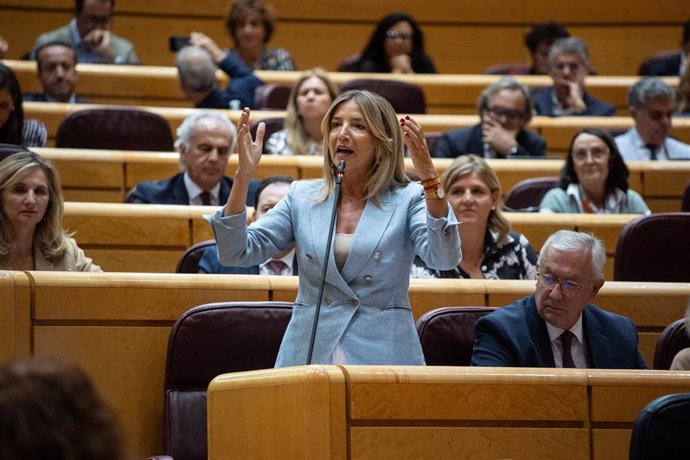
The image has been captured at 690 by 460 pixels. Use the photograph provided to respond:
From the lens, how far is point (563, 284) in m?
2.02

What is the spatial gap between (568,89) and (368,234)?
8.43 ft

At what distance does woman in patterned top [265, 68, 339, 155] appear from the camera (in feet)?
11.3

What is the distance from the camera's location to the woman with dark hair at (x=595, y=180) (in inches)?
122

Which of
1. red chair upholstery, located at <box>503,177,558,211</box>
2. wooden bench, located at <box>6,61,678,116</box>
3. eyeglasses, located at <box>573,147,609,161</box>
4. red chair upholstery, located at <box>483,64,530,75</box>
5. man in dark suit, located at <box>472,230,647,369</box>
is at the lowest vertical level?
man in dark suit, located at <box>472,230,647,369</box>

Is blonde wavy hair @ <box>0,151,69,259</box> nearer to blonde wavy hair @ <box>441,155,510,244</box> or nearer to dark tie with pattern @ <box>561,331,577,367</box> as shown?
blonde wavy hair @ <box>441,155,510,244</box>

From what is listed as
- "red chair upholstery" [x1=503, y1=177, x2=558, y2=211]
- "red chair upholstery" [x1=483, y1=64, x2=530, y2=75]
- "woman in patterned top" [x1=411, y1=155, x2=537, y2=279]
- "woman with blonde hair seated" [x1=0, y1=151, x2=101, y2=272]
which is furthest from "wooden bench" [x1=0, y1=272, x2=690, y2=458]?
"red chair upholstery" [x1=483, y1=64, x2=530, y2=75]

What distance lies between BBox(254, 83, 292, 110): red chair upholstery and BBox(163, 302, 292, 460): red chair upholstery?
2.04 meters

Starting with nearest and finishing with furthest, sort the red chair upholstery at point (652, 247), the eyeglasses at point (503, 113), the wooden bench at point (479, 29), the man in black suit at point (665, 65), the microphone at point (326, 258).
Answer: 1. the microphone at point (326, 258)
2. the red chair upholstery at point (652, 247)
3. the eyeglasses at point (503, 113)
4. the man in black suit at point (665, 65)
5. the wooden bench at point (479, 29)

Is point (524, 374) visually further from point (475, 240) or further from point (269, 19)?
point (269, 19)

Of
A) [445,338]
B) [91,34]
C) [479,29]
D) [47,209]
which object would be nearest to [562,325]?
[445,338]

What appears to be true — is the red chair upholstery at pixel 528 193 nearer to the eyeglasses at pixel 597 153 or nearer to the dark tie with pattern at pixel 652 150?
the eyeglasses at pixel 597 153

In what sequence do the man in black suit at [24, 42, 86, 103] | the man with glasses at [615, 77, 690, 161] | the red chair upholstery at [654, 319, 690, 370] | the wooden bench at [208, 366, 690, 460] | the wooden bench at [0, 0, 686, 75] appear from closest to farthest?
the wooden bench at [208, 366, 690, 460], the red chair upholstery at [654, 319, 690, 370], the man with glasses at [615, 77, 690, 161], the man in black suit at [24, 42, 86, 103], the wooden bench at [0, 0, 686, 75]

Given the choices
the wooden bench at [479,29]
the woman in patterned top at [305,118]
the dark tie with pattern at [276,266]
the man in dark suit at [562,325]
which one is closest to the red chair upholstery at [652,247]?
the man in dark suit at [562,325]

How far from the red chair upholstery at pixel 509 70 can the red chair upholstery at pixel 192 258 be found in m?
Result: 2.70
